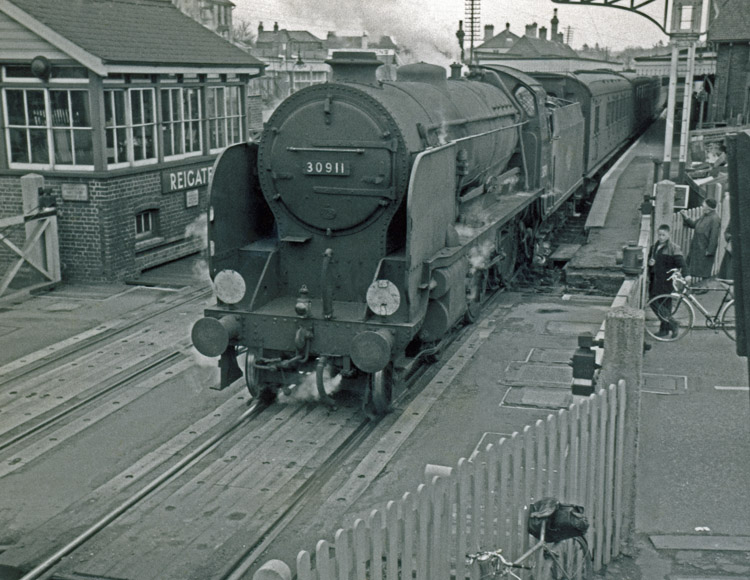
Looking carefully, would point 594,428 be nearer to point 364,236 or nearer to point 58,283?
point 364,236

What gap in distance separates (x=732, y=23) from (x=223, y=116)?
115ft

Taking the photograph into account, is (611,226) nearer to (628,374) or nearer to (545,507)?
(628,374)

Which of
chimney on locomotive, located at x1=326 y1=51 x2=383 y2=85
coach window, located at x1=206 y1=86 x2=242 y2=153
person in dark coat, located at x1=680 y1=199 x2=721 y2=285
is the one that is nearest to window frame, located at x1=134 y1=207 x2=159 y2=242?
coach window, located at x1=206 y1=86 x2=242 y2=153

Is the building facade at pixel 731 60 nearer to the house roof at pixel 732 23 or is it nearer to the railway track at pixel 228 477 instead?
the house roof at pixel 732 23

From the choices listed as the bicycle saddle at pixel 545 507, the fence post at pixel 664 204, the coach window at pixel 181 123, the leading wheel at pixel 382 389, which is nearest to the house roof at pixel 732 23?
the fence post at pixel 664 204

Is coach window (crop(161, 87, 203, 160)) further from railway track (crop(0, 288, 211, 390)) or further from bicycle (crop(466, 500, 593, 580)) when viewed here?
bicycle (crop(466, 500, 593, 580))

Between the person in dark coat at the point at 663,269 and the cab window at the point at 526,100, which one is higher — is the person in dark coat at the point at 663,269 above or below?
below

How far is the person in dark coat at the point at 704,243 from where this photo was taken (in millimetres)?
12531

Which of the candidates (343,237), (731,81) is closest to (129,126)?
(343,237)

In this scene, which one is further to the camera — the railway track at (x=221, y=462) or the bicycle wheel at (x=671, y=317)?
the bicycle wheel at (x=671, y=317)

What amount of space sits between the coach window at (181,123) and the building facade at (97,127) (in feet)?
0.11

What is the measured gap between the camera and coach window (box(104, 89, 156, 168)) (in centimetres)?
1320

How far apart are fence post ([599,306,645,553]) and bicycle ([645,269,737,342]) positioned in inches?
193

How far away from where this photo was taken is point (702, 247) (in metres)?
12.8
